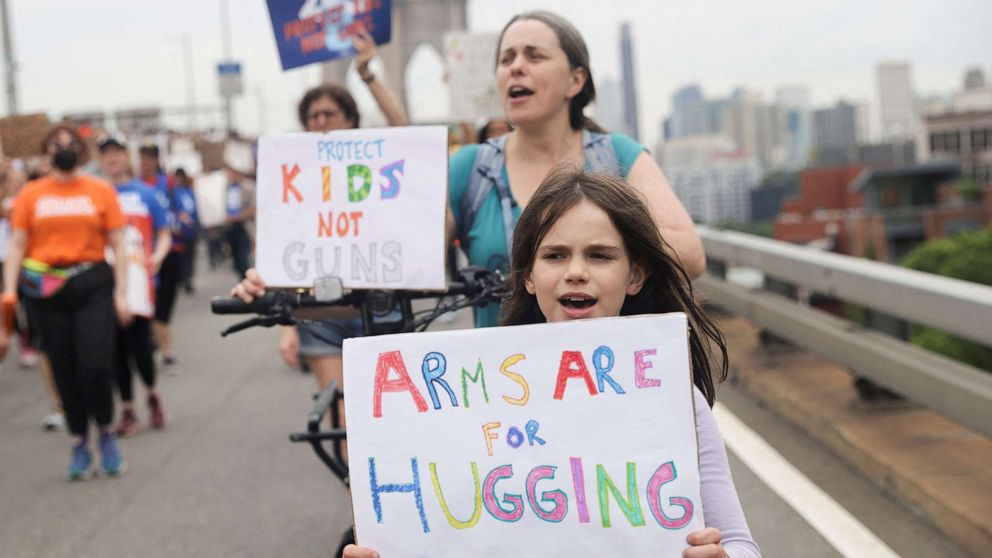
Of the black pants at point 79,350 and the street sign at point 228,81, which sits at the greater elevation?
the street sign at point 228,81

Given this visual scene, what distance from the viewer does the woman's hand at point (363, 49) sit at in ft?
18.6

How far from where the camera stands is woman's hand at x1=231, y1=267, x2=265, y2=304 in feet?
13.8

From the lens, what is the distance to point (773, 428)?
7.62m

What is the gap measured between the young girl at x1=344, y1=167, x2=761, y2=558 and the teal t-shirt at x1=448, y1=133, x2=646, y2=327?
1.16 meters

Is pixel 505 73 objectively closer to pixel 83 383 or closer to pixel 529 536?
pixel 529 536

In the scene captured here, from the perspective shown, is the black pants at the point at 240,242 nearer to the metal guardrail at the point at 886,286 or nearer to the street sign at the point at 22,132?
the street sign at the point at 22,132

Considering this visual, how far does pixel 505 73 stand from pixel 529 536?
1.98m

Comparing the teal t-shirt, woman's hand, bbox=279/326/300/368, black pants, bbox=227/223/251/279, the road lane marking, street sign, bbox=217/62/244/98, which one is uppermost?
street sign, bbox=217/62/244/98

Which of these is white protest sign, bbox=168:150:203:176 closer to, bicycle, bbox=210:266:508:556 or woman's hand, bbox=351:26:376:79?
woman's hand, bbox=351:26:376:79

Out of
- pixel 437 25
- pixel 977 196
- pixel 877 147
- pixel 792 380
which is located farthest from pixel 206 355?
pixel 877 147

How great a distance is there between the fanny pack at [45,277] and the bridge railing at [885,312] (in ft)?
11.4

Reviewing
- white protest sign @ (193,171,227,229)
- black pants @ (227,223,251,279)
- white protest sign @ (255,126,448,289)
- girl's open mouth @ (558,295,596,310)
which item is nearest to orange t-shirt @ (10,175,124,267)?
white protest sign @ (255,126,448,289)

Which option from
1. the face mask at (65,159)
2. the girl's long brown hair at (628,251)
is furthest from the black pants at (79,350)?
the girl's long brown hair at (628,251)

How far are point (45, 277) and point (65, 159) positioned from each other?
0.65 metres
